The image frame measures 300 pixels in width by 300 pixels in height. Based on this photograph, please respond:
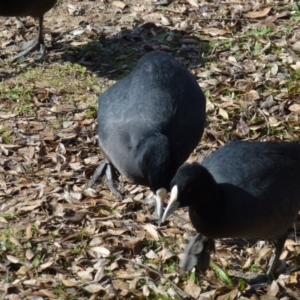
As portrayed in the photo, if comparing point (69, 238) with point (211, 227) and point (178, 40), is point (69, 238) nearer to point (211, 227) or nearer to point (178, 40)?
point (211, 227)

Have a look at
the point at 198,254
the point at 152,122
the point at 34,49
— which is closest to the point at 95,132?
the point at 152,122

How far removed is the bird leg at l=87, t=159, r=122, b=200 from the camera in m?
7.12

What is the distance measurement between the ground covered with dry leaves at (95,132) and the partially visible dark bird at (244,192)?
513mm

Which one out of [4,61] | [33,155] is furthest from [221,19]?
[33,155]

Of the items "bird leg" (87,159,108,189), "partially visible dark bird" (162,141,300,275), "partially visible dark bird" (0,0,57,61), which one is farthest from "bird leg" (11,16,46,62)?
"partially visible dark bird" (162,141,300,275)

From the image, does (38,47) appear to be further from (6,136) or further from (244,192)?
(244,192)

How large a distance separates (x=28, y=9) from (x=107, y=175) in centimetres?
297

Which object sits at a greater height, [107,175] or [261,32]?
[261,32]

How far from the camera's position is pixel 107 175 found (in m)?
7.20

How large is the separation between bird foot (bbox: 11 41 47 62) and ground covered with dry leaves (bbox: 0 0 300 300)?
0.33 feet

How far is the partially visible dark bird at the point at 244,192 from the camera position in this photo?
528 centimetres

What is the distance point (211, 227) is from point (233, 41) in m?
4.23

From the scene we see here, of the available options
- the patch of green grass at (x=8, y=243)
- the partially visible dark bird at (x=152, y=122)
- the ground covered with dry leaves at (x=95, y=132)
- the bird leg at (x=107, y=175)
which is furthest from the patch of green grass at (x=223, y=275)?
the patch of green grass at (x=8, y=243)

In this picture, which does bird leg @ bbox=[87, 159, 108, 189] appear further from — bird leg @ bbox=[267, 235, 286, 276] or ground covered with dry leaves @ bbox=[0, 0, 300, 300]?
bird leg @ bbox=[267, 235, 286, 276]
